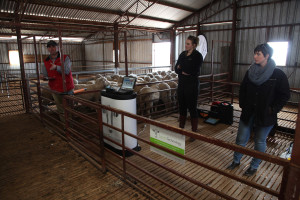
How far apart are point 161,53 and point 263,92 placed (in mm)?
14937

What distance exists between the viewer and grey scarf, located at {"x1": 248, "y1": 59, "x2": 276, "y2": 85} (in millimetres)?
2717

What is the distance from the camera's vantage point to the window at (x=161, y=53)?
54.9ft

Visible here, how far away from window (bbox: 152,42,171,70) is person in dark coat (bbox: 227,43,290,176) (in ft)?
46.0

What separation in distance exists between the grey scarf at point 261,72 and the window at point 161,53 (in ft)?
46.1

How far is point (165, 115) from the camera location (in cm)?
660

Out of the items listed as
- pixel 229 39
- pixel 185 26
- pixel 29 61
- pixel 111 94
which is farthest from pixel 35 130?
pixel 29 61

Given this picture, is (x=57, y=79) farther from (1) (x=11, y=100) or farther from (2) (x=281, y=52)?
(2) (x=281, y=52)

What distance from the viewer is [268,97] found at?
275cm

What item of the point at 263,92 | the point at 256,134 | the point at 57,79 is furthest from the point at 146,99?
the point at 263,92

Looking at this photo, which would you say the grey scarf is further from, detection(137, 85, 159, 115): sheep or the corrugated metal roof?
the corrugated metal roof

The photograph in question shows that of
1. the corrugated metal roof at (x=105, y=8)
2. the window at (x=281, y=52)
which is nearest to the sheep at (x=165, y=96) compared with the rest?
the window at (x=281, y=52)

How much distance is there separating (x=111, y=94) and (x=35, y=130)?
2.81 m

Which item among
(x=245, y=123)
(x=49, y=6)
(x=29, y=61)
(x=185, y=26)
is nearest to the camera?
(x=245, y=123)

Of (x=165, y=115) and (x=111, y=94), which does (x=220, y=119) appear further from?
(x=111, y=94)
